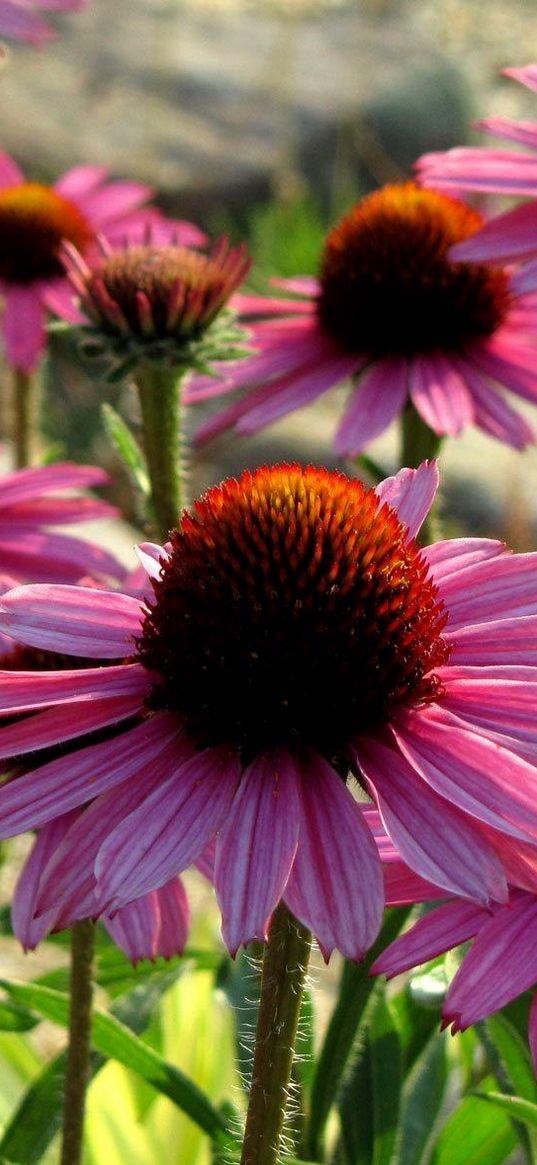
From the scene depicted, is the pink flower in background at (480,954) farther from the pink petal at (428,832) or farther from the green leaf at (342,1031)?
the green leaf at (342,1031)

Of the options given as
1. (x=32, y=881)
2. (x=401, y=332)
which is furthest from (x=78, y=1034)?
(x=401, y=332)

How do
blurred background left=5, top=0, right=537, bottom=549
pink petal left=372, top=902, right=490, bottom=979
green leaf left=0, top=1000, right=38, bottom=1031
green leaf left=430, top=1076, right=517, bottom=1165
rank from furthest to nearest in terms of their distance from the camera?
blurred background left=5, top=0, right=537, bottom=549 < green leaf left=430, top=1076, right=517, bottom=1165 < green leaf left=0, top=1000, right=38, bottom=1031 < pink petal left=372, top=902, right=490, bottom=979

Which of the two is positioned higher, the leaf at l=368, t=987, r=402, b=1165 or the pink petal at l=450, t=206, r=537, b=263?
the pink petal at l=450, t=206, r=537, b=263

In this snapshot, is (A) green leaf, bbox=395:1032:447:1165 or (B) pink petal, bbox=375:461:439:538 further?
(A) green leaf, bbox=395:1032:447:1165

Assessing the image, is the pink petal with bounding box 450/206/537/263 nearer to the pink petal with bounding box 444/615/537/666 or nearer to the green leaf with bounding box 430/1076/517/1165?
the pink petal with bounding box 444/615/537/666

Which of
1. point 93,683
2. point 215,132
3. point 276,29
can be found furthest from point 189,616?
point 276,29

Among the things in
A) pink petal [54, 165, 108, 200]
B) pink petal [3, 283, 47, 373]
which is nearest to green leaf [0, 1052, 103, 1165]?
pink petal [3, 283, 47, 373]

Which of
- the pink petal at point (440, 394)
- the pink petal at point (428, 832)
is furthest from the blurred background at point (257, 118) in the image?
the pink petal at point (428, 832)
